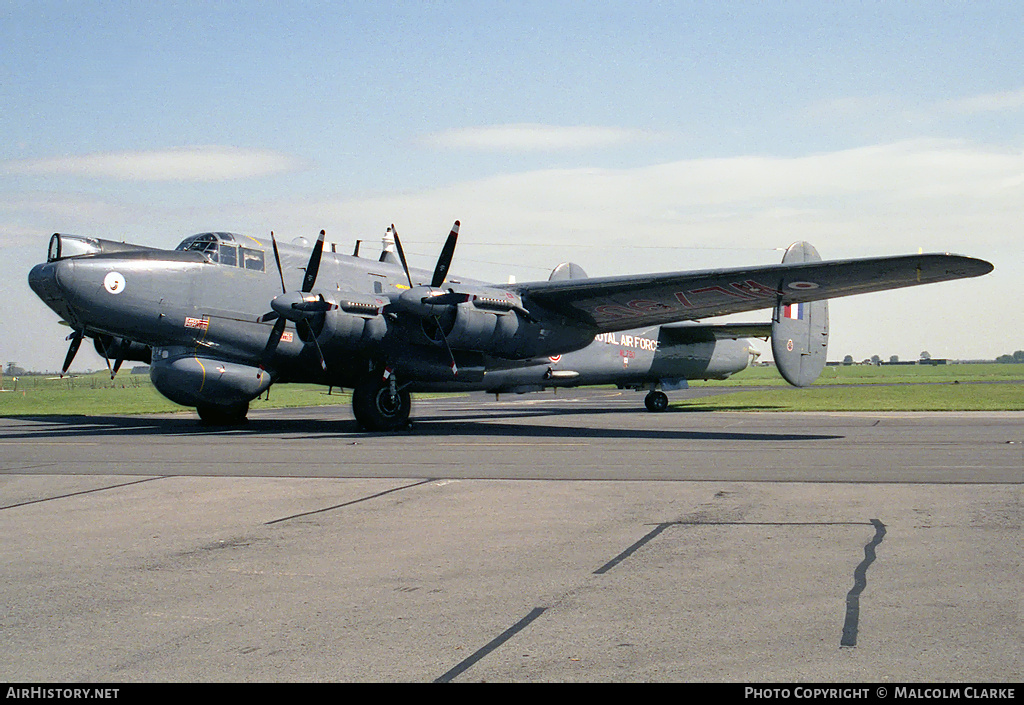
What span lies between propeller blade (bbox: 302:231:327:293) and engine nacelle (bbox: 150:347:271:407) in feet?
8.69

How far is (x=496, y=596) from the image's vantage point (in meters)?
6.07

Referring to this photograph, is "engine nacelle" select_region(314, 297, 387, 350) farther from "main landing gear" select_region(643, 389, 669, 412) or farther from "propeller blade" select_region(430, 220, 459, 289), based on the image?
"main landing gear" select_region(643, 389, 669, 412)

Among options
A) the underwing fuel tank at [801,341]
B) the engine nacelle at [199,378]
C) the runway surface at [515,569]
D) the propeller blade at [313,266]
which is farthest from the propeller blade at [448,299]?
the underwing fuel tank at [801,341]

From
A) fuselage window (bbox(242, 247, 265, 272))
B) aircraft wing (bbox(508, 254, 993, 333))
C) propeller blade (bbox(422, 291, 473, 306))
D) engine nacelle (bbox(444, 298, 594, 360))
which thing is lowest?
engine nacelle (bbox(444, 298, 594, 360))

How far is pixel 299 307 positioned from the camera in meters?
21.3

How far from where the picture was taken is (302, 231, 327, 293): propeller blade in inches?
869

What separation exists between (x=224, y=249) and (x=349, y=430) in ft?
18.7

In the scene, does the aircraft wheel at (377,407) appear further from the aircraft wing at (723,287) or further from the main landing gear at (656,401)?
the main landing gear at (656,401)

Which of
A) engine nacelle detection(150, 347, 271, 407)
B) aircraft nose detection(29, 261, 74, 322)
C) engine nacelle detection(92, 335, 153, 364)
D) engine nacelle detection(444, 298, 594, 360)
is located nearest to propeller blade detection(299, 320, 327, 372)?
engine nacelle detection(150, 347, 271, 407)

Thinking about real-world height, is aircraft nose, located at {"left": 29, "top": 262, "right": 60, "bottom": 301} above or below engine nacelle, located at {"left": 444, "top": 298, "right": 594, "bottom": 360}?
above

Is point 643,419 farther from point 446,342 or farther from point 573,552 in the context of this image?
point 573,552

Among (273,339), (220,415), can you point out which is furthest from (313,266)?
(220,415)

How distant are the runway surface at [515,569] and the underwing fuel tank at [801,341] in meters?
16.8

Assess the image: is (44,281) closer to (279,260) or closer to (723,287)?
(279,260)
